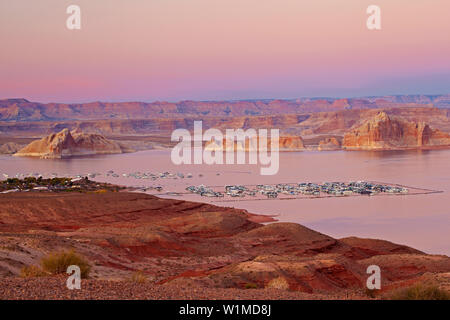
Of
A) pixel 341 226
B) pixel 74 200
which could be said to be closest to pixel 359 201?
pixel 341 226

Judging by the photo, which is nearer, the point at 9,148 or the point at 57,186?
the point at 57,186

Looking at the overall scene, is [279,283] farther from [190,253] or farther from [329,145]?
[329,145]

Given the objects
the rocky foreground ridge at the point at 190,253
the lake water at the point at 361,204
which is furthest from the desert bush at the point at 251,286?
the lake water at the point at 361,204

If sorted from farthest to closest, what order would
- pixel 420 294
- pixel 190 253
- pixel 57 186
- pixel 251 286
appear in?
pixel 57 186 → pixel 190 253 → pixel 251 286 → pixel 420 294

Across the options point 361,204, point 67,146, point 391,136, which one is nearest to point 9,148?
point 67,146

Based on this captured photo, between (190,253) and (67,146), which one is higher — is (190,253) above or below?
above
